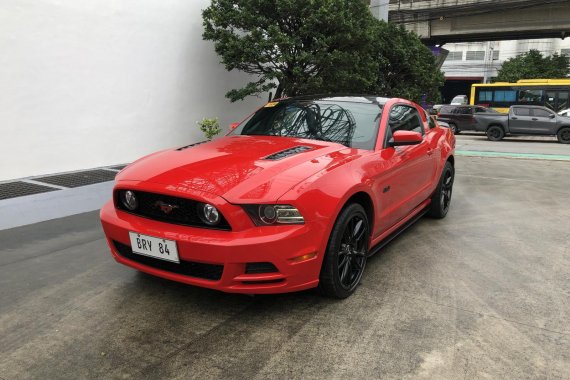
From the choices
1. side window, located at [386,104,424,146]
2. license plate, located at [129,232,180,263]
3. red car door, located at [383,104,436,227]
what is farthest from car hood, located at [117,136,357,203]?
side window, located at [386,104,424,146]

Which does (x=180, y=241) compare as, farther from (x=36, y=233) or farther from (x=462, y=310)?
(x=36, y=233)

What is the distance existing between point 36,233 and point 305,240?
3543mm

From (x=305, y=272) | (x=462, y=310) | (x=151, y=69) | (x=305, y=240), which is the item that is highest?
(x=151, y=69)

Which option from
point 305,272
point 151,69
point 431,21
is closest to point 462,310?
point 305,272

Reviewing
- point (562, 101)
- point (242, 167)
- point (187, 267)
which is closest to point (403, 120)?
point (242, 167)

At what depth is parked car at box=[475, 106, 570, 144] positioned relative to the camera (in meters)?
18.7

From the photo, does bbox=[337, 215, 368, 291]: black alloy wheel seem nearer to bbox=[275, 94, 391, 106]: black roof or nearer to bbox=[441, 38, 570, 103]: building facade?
bbox=[275, 94, 391, 106]: black roof

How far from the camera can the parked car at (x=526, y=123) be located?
1873 centimetres

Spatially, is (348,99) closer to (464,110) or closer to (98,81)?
(98,81)

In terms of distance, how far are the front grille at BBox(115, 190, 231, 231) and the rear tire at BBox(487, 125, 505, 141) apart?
64.6 ft

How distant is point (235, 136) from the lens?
14.6ft

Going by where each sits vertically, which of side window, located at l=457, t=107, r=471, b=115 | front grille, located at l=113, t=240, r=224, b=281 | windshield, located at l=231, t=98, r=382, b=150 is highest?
windshield, located at l=231, t=98, r=382, b=150

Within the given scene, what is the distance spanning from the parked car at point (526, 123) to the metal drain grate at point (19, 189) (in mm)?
18524

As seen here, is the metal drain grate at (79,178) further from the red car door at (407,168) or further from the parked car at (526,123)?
the parked car at (526,123)
